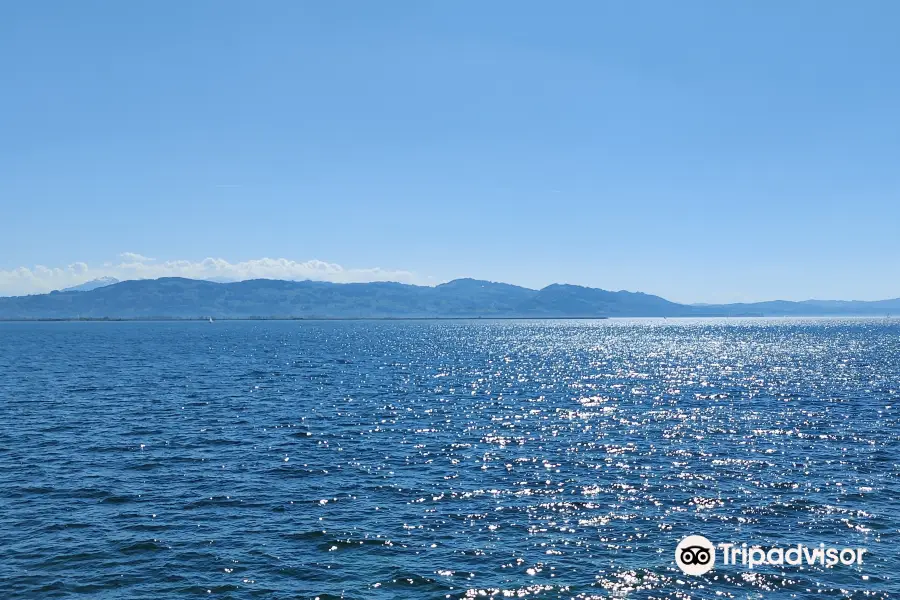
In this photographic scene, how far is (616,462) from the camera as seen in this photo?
171ft

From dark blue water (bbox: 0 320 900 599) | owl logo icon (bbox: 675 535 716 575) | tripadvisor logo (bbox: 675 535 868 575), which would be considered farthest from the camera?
tripadvisor logo (bbox: 675 535 868 575)

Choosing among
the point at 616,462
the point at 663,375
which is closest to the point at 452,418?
the point at 616,462

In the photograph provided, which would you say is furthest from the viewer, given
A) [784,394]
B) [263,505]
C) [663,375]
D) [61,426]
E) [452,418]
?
[663,375]

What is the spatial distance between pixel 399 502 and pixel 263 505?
347 inches

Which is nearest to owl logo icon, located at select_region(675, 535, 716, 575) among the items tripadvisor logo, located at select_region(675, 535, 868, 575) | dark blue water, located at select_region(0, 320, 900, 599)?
tripadvisor logo, located at select_region(675, 535, 868, 575)

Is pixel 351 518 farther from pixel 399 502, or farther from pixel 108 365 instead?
pixel 108 365

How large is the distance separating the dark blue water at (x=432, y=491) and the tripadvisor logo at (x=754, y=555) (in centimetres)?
70

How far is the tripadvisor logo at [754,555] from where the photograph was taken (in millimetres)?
31750

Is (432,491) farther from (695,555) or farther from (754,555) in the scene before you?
(754,555)

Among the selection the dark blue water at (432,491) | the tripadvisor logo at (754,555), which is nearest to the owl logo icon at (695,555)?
the tripadvisor logo at (754,555)

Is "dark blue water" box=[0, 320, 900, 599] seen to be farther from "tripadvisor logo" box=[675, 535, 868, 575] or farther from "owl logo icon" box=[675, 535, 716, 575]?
"tripadvisor logo" box=[675, 535, 868, 575]

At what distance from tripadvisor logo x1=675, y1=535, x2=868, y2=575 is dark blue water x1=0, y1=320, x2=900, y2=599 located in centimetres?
70

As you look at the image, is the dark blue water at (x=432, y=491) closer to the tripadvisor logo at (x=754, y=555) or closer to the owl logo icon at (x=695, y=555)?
the owl logo icon at (x=695, y=555)

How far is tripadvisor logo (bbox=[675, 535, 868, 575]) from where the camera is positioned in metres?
31.8
